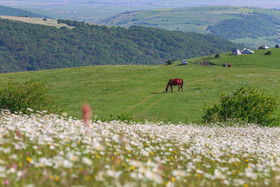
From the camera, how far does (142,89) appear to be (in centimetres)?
4903

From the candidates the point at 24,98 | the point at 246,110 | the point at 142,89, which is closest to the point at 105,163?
the point at 24,98

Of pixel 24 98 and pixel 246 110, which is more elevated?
pixel 24 98

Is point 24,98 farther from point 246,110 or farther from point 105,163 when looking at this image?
point 246,110

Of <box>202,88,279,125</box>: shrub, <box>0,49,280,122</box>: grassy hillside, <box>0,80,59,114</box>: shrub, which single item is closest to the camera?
<box>0,80,59,114</box>: shrub

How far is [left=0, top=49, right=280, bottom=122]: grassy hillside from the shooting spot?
3534cm

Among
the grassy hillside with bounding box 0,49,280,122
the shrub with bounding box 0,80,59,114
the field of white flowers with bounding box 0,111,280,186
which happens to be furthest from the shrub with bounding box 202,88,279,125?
the field of white flowers with bounding box 0,111,280,186

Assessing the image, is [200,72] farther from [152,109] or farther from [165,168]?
[165,168]

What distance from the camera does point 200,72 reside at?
63688 millimetres

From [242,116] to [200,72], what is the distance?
38.2 metres

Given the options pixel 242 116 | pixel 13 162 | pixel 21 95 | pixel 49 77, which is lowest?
pixel 49 77

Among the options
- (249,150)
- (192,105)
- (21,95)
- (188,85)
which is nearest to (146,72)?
(188,85)

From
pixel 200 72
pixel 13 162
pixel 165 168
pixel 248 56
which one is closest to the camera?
pixel 13 162

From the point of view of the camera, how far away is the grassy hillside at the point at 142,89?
3534 cm

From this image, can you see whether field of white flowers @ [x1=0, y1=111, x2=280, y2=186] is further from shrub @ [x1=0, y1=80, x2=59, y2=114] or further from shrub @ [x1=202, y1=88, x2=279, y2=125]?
shrub @ [x1=202, y1=88, x2=279, y2=125]
